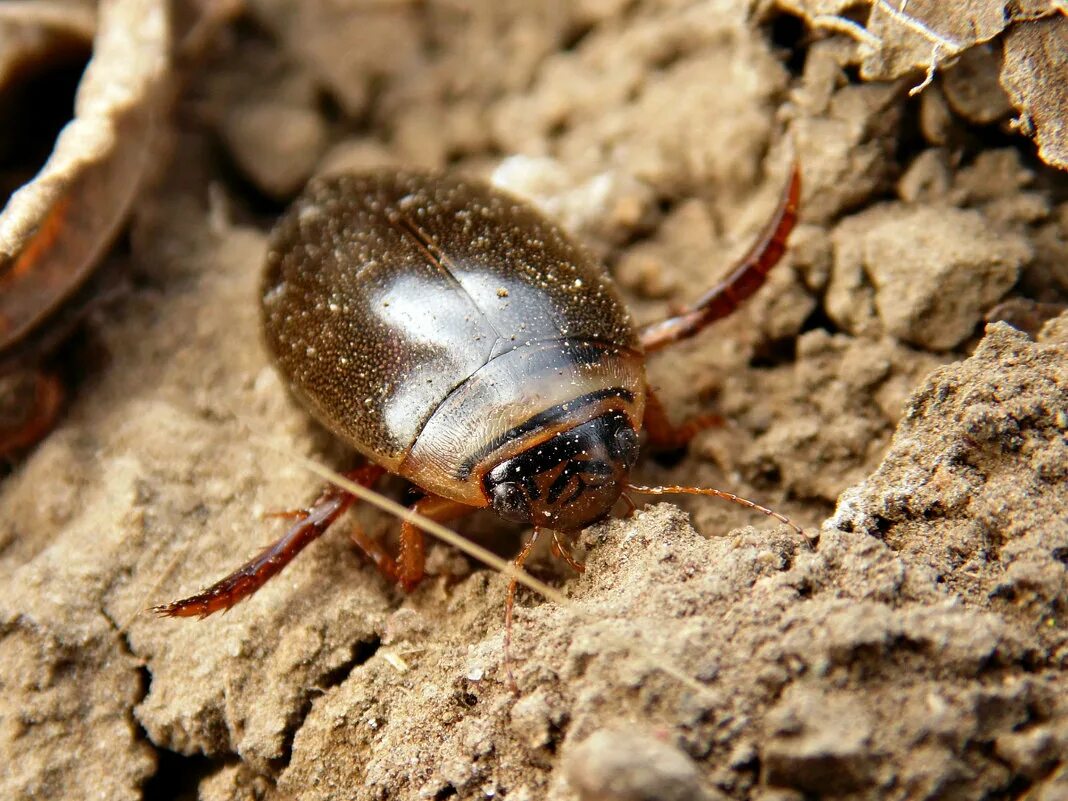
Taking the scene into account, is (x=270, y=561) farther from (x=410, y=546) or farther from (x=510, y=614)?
(x=510, y=614)

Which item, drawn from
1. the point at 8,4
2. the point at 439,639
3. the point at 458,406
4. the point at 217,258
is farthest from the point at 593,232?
the point at 8,4

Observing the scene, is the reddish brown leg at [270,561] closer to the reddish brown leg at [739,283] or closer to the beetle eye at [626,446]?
the beetle eye at [626,446]

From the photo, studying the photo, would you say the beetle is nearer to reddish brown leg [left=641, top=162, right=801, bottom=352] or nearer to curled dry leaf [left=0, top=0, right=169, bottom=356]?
reddish brown leg [left=641, top=162, right=801, bottom=352]

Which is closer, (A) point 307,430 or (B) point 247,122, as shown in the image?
(A) point 307,430

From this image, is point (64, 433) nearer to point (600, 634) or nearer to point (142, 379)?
point (142, 379)

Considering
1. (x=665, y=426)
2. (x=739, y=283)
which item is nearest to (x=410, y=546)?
(x=665, y=426)

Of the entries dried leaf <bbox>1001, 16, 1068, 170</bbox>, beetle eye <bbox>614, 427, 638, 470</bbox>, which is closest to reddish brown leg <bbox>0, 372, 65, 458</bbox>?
beetle eye <bbox>614, 427, 638, 470</bbox>
